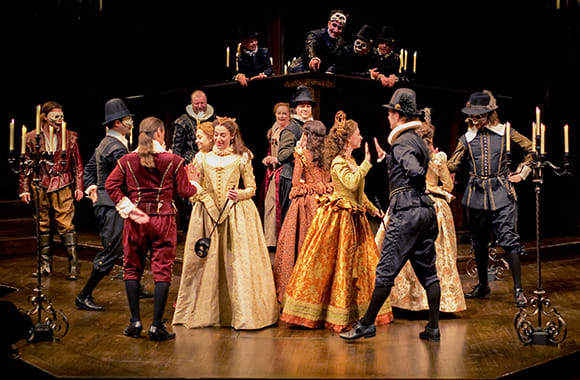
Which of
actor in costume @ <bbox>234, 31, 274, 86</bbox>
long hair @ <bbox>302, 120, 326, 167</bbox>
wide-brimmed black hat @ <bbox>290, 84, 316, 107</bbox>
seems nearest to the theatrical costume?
long hair @ <bbox>302, 120, 326, 167</bbox>

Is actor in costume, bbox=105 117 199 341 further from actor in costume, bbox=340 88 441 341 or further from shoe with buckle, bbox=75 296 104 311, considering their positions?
actor in costume, bbox=340 88 441 341

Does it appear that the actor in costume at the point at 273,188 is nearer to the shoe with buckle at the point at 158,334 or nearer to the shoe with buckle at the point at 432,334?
the shoe with buckle at the point at 158,334

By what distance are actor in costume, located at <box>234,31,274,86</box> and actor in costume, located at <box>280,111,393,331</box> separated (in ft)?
9.45

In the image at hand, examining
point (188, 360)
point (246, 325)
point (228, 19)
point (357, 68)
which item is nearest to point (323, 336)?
point (246, 325)

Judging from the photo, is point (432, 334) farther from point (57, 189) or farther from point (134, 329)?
point (57, 189)

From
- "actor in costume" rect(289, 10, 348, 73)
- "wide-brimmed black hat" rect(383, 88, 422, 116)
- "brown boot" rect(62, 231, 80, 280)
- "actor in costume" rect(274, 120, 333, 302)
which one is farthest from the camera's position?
"actor in costume" rect(289, 10, 348, 73)

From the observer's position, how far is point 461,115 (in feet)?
27.8

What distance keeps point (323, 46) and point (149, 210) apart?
332 cm

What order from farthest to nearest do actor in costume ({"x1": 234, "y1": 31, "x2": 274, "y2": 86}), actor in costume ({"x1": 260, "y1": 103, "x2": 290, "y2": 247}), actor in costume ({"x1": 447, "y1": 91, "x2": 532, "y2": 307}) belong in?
actor in costume ({"x1": 234, "y1": 31, "x2": 274, "y2": 86}) < actor in costume ({"x1": 260, "y1": 103, "x2": 290, "y2": 247}) < actor in costume ({"x1": 447, "y1": 91, "x2": 532, "y2": 307})

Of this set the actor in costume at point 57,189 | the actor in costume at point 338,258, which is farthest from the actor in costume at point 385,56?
the actor in costume at point 57,189

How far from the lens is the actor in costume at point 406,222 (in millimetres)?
4496

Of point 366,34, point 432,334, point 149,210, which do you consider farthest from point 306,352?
point 366,34

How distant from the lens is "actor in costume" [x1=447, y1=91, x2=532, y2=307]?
18.9ft

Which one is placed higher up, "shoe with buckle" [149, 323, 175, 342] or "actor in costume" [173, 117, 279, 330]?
"actor in costume" [173, 117, 279, 330]
